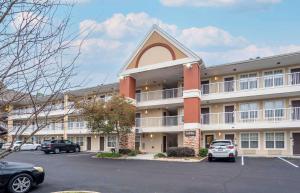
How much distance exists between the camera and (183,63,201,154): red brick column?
27.3 m

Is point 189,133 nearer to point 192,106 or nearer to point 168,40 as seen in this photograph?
point 192,106

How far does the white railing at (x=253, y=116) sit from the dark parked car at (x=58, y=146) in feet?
55.0

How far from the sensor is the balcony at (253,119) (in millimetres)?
25875

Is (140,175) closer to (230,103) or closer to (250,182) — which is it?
(250,182)

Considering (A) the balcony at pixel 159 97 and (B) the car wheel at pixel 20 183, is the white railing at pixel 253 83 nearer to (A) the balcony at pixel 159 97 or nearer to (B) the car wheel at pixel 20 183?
(A) the balcony at pixel 159 97

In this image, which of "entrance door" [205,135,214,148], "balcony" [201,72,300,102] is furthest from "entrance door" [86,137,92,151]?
"balcony" [201,72,300,102]

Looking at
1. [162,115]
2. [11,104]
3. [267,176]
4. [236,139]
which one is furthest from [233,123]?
[11,104]

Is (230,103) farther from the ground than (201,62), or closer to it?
closer to it

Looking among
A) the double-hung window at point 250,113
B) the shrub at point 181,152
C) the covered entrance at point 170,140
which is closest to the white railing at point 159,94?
the covered entrance at point 170,140

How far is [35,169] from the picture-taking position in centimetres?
1139

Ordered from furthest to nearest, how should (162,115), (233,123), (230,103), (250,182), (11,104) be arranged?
1. (162,115)
2. (230,103)
3. (233,123)
4. (250,182)
5. (11,104)

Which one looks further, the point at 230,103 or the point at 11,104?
the point at 230,103

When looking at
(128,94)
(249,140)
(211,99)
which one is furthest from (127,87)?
(249,140)

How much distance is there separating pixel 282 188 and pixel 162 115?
74.2 feet
